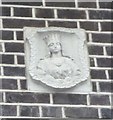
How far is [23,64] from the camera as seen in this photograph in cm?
489

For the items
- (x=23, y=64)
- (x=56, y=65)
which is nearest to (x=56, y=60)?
(x=56, y=65)

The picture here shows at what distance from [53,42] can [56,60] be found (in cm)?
11

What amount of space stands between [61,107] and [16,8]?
0.70 m

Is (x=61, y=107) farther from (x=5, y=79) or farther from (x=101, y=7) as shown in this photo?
(x=101, y=7)

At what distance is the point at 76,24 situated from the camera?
5.08 metres

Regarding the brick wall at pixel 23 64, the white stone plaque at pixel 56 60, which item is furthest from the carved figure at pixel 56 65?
the brick wall at pixel 23 64

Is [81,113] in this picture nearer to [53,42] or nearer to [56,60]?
[56,60]

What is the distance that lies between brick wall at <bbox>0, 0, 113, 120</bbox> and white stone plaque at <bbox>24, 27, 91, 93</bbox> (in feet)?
0.13

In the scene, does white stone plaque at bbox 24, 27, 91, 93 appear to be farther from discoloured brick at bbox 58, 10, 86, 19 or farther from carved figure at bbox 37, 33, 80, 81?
discoloured brick at bbox 58, 10, 86, 19

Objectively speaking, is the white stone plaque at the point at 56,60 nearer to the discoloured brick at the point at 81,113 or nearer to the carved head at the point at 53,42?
the carved head at the point at 53,42

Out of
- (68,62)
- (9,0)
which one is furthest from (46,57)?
(9,0)

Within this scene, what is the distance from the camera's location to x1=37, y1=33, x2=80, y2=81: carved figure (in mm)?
4855

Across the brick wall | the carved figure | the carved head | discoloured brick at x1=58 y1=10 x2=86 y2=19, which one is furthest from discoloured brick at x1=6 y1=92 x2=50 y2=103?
discoloured brick at x1=58 y1=10 x2=86 y2=19

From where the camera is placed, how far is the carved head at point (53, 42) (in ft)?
16.1
